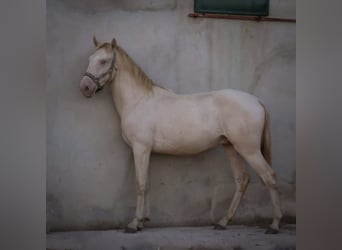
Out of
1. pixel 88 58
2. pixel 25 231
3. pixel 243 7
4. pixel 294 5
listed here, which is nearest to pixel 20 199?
pixel 25 231

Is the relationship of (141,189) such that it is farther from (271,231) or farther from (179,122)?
(271,231)

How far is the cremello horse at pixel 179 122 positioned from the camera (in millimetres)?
2877

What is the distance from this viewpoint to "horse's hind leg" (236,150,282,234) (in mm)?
2920

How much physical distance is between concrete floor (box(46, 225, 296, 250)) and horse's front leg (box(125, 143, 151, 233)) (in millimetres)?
47

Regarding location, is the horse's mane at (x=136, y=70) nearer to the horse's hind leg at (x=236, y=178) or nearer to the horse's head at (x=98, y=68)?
the horse's head at (x=98, y=68)

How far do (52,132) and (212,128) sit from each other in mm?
737

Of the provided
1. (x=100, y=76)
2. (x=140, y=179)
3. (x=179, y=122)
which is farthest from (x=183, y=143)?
(x=100, y=76)

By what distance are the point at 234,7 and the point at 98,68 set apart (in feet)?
2.34

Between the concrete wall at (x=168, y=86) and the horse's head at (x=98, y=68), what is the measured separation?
0.17 ft

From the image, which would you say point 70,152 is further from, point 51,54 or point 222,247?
point 222,247

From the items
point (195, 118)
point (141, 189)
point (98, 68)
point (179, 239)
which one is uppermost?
point (98, 68)

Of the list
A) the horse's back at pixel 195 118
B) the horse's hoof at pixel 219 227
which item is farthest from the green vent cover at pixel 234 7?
the horse's hoof at pixel 219 227

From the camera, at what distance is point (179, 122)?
291cm

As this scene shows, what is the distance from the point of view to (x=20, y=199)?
8.80 feet
